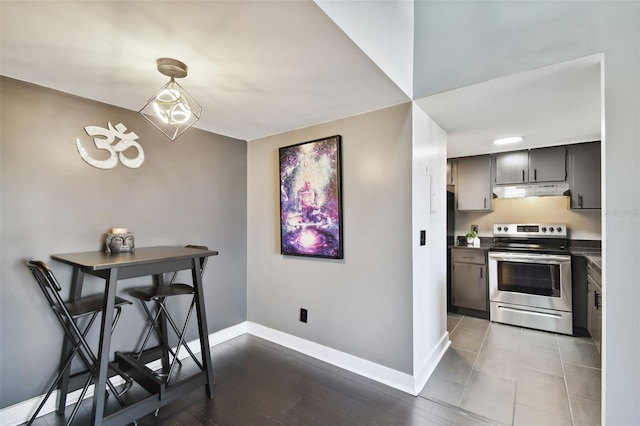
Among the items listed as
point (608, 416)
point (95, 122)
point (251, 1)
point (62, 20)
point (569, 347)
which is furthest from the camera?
point (569, 347)

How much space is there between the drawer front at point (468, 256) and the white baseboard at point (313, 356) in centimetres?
121

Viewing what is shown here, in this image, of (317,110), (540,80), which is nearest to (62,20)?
(317,110)

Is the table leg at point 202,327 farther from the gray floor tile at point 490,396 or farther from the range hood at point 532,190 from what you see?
the range hood at point 532,190

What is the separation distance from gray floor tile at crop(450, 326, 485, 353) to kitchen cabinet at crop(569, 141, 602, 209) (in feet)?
6.14

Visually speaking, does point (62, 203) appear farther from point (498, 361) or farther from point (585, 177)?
point (585, 177)

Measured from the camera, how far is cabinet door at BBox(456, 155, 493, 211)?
3.83 meters

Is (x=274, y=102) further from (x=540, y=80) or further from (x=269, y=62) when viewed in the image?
(x=540, y=80)

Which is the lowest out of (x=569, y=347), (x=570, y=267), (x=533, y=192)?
(x=569, y=347)

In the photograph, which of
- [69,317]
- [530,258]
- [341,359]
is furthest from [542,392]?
[69,317]

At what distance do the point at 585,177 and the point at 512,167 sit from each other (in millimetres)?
708

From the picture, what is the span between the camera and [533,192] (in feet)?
11.5

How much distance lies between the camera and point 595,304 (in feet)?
8.82

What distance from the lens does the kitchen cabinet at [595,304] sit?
8.20ft

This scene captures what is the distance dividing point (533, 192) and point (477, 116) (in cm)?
178
